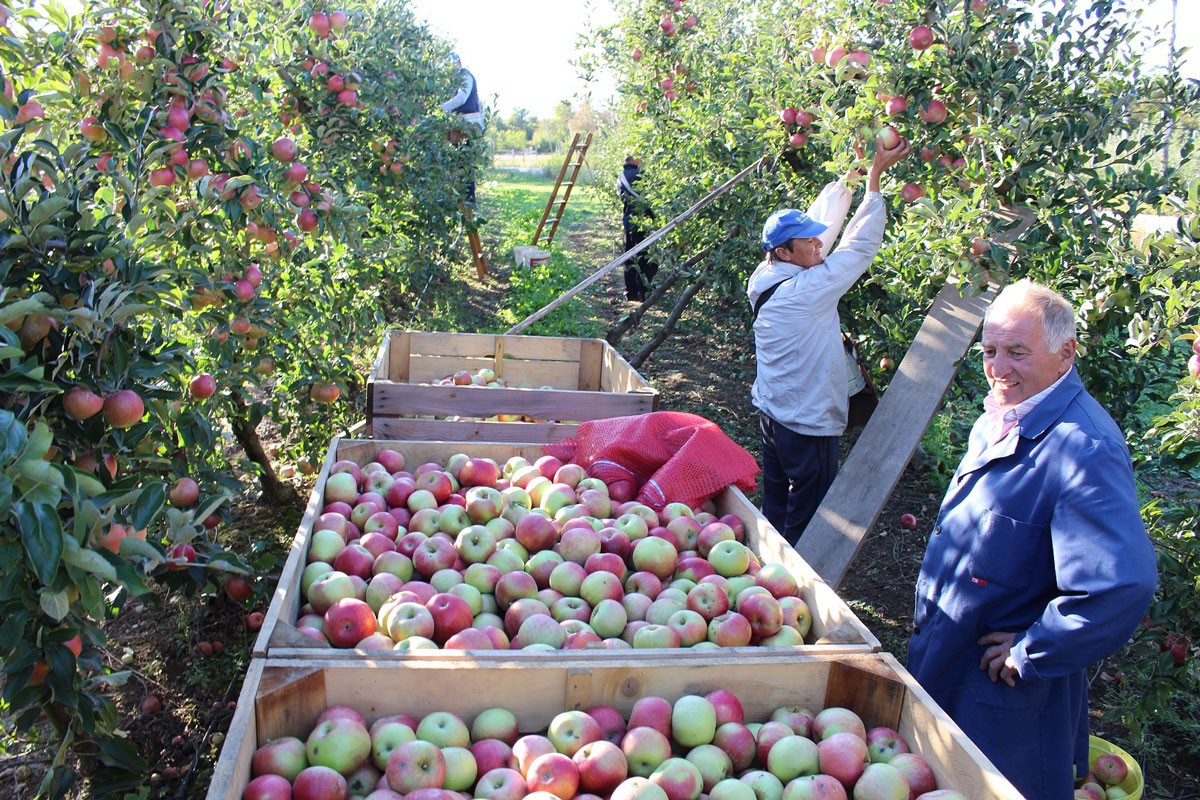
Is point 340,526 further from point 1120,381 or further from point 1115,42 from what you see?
point 1115,42

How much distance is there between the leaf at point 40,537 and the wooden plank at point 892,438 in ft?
9.58

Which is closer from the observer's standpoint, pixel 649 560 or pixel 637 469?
pixel 649 560

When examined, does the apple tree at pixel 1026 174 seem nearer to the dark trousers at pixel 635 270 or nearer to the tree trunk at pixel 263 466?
the tree trunk at pixel 263 466

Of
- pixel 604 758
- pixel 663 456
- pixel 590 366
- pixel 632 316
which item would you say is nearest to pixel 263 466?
pixel 590 366

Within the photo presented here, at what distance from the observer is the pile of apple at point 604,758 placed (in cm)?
177

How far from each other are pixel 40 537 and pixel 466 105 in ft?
34.3

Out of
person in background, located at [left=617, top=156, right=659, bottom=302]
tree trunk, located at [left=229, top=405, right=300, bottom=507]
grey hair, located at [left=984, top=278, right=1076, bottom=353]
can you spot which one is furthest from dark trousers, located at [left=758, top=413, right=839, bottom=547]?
person in background, located at [left=617, top=156, right=659, bottom=302]

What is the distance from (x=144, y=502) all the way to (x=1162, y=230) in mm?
2802

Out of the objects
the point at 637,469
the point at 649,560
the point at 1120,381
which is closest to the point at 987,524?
the point at 649,560

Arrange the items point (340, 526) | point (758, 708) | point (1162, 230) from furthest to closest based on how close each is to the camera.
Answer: point (340, 526) < point (1162, 230) < point (758, 708)

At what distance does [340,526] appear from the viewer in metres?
2.76

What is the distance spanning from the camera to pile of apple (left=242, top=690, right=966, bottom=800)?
1770 millimetres

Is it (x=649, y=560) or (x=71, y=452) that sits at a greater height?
(x=71, y=452)

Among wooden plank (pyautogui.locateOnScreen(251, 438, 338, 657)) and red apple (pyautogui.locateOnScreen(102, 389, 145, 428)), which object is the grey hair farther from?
red apple (pyautogui.locateOnScreen(102, 389, 145, 428))
